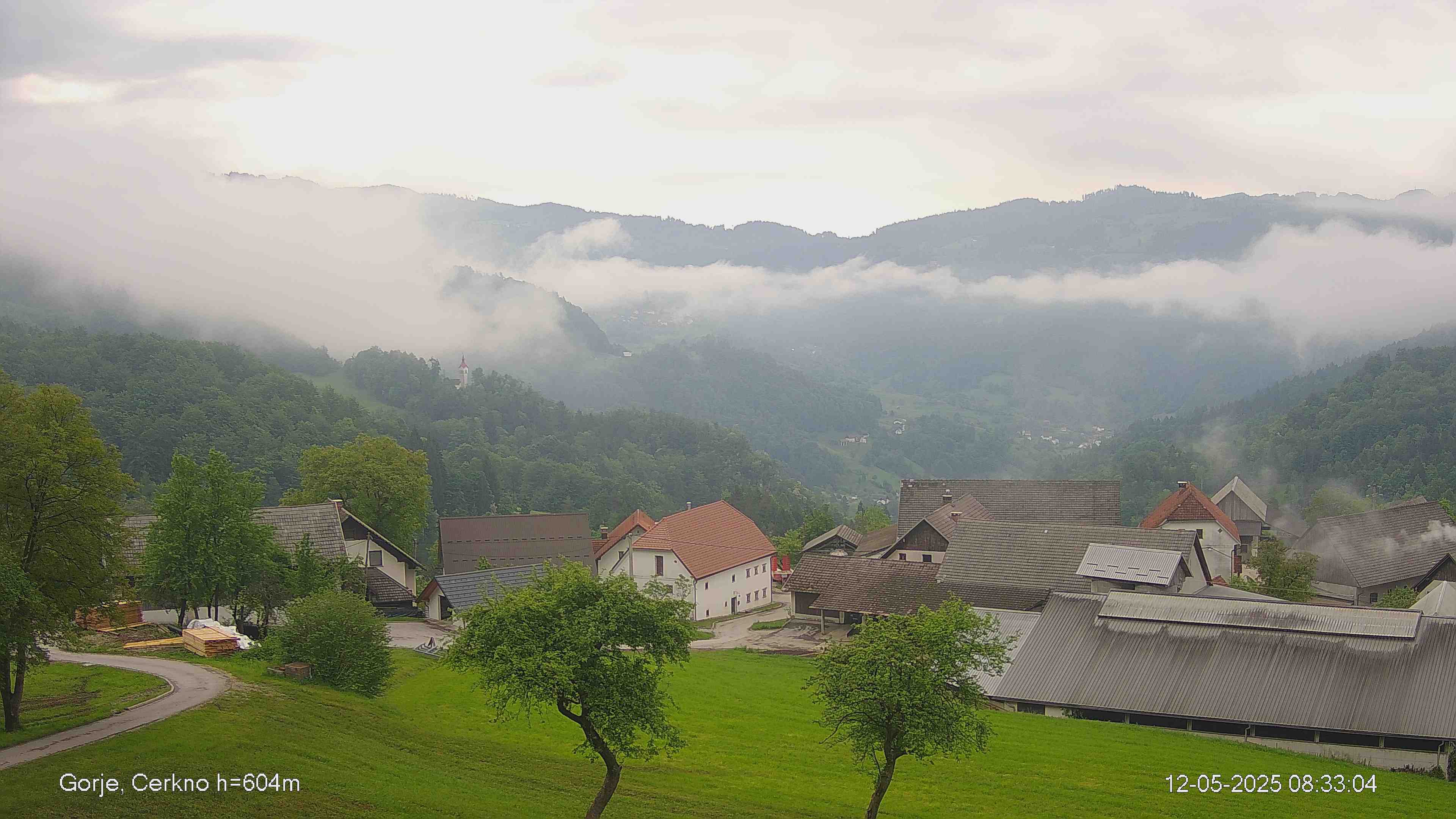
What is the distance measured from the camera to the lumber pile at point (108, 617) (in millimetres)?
24359

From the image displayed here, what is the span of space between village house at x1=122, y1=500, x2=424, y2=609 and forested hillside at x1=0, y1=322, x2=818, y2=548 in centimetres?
5822

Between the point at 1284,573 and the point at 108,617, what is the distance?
5325cm

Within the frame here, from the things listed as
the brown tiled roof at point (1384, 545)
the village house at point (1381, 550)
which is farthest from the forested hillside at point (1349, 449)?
the village house at point (1381, 550)

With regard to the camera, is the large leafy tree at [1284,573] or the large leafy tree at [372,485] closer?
the large leafy tree at [1284,573]

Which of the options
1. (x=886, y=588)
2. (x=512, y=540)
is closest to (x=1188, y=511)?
(x=886, y=588)

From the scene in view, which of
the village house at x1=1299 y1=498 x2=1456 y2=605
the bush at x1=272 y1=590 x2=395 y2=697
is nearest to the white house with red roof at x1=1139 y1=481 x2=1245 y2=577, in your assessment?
the village house at x1=1299 y1=498 x2=1456 y2=605

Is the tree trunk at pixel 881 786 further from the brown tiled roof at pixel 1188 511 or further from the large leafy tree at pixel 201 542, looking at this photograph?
the brown tiled roof at pixel 1188 511

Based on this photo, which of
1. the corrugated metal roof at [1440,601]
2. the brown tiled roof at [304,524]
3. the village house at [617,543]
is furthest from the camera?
the village house at [617,543]

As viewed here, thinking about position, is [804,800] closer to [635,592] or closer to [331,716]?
[635,592]

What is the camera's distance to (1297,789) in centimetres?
3002

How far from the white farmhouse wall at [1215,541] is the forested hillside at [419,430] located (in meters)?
53.1

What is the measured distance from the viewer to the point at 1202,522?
77500mm

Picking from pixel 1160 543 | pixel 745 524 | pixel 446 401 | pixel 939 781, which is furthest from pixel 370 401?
pixel 939 781

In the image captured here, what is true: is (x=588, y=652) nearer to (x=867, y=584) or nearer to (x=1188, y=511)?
(x=867, y=584)
